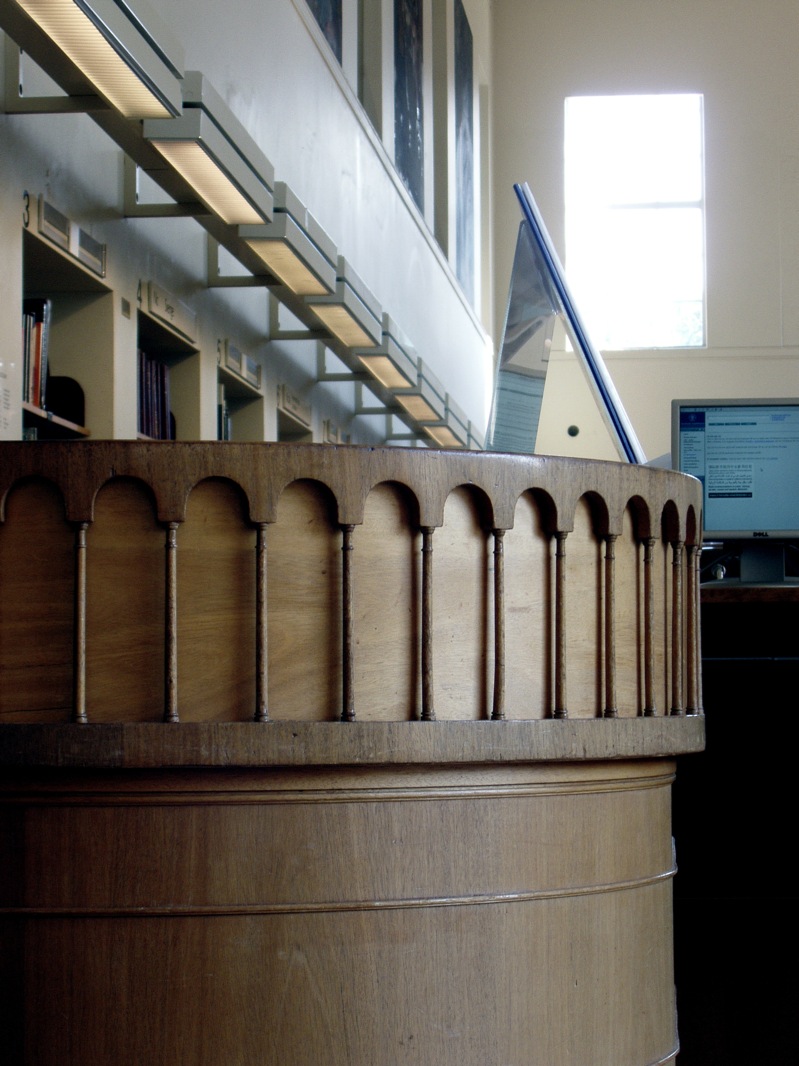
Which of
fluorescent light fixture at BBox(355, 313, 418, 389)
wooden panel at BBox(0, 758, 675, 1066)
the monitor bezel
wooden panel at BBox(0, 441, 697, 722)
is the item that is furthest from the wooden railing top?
fluorescent light fixture at BBox(355, 313, 418, 389)

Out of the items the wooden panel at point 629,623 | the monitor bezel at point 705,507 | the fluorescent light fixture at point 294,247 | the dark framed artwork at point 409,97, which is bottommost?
the wooden panel at point 629,623

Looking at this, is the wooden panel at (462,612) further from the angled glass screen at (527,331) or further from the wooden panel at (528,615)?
the angled glass screen at (527,331)

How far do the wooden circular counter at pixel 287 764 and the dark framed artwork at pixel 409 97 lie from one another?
8.83 meters

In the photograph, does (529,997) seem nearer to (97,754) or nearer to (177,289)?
(97,754)

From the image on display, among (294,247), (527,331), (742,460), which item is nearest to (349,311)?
(294,247)

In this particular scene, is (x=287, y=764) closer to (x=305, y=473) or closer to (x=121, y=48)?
(x=305, y=473)

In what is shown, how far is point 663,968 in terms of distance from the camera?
1.71 m

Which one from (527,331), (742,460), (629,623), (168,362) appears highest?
(168,362)

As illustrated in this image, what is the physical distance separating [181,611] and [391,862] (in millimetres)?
347

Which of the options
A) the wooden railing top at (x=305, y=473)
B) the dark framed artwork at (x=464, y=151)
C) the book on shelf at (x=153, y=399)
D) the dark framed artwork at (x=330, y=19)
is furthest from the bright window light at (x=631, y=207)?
the wooden railing top at (x=305, y=473)

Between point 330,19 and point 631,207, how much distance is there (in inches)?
325

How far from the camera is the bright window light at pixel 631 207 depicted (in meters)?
15.4

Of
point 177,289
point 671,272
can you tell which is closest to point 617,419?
point 177,289

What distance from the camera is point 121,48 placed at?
331cm
